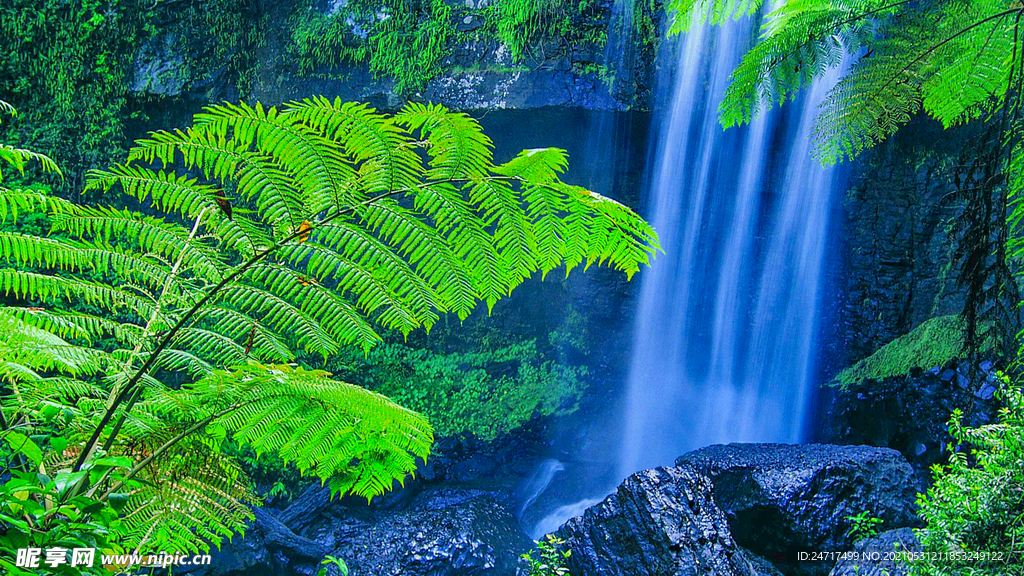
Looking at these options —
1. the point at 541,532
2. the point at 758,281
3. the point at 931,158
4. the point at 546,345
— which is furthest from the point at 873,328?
the point at 541,532

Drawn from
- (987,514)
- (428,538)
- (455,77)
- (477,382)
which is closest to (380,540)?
(428,538)

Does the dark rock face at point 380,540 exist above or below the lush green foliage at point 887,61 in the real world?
below

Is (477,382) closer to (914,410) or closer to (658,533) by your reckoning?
(658,533)

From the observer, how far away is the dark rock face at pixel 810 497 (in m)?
4.27

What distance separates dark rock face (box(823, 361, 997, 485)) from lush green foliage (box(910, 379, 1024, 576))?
12.3 ft

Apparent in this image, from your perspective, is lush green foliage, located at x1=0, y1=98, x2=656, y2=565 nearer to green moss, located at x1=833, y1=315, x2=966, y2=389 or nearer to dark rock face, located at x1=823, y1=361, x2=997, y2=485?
dark rock face, located at x1=823, y1=361, x2=997, y2=485

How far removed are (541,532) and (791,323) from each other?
189 inches

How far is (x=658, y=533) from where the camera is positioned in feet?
11.8

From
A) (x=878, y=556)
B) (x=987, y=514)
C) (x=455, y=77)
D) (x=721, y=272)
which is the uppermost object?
(x=455, y=77)

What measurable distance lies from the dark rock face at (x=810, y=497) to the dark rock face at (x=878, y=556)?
0.65 meters

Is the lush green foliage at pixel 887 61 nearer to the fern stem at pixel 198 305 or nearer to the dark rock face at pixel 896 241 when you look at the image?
the fern stem at pixel 198 305

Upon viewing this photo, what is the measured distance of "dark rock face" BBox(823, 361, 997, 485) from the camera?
5.67 meters

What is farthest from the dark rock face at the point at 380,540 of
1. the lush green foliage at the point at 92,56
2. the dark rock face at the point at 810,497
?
the lush green foliage at the point at 92,56

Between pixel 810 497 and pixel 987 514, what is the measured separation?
2.53 meters
